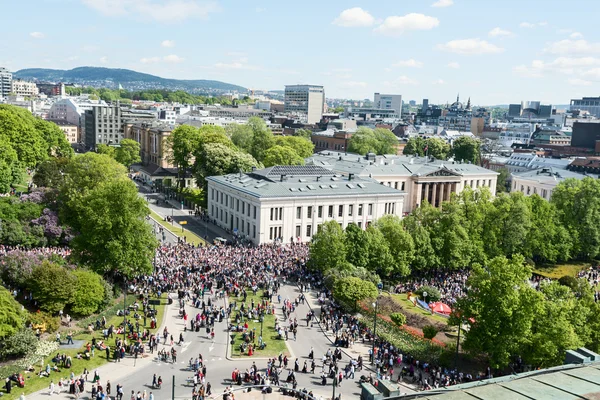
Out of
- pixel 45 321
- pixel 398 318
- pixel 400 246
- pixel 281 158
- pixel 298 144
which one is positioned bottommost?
pixel 398 318

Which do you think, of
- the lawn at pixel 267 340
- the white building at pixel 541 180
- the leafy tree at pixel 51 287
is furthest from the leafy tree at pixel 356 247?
the white building at pixel 541 180

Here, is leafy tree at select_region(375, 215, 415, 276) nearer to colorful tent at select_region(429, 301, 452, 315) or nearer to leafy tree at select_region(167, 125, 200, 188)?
colorful tent at select_region(429, 301, 452, 315)

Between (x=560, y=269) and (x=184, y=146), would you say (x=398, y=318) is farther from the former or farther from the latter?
(x=184, y=146)

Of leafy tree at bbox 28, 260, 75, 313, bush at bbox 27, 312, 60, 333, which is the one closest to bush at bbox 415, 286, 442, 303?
leafy tree at bbox 28, 260, 75, 313

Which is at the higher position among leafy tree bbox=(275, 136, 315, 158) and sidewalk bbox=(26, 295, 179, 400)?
leafy tree bbox=(275, 136, 315, 158)

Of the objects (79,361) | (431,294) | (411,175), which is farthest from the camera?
(411,175)

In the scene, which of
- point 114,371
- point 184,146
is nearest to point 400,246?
point 114,371

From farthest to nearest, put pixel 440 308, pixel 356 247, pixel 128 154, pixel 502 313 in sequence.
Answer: pixel 128 154, pixel 356 247, pixel 440 308, pixel 502 313
